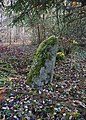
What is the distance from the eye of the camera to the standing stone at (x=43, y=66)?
7497mm

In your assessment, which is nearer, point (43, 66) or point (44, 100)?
point (44, 100)

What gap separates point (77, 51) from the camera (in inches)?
612

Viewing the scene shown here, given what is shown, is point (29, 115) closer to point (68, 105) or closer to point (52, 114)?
point (52, 114)

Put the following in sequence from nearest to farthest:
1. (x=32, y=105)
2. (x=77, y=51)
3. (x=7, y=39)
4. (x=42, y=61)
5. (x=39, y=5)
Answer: (x=32, y=105) → (x=39, y=5) → (x=42, y=61) → (x=77, y=51) → (x=7, y=39)

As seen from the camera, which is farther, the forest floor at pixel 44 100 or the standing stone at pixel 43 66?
the standing stone at pixel 43 66

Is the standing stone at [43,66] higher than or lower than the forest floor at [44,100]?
higher

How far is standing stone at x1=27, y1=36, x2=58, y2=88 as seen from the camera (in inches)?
295

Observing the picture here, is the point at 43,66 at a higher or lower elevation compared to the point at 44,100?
higher

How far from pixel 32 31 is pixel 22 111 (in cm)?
1546

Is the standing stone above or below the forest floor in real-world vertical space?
above

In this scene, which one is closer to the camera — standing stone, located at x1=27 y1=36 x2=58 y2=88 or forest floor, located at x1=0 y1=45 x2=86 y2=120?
→ forest floor, located at x1=0 y1=45 x2=86 y2=120

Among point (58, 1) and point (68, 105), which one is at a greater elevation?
point (58, 1)

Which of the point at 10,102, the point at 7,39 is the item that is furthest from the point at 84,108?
the point at 7,39

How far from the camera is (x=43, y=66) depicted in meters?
7.67
